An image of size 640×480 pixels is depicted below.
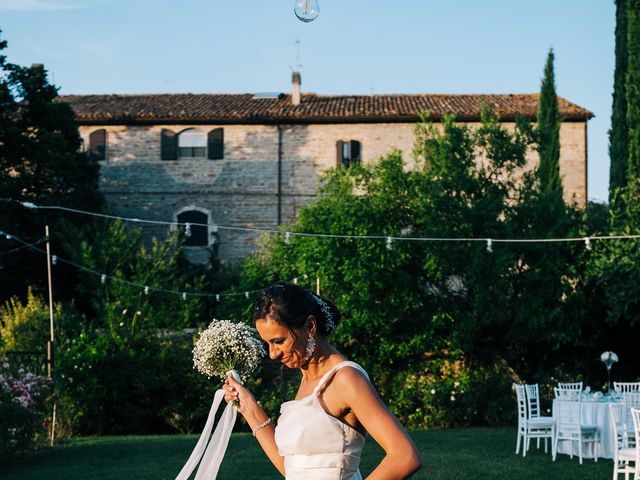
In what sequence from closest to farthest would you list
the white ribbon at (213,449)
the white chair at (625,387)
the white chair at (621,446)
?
1. the white ribbon at (213,449)
2. the white chair at (621,446)
3. the white chair at (625,387)

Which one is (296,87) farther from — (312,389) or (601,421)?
(312,389)

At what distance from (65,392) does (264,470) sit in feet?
28.4

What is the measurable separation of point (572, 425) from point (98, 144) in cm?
2140

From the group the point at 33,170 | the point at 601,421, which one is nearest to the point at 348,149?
the point at 33,170

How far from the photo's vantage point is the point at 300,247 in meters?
22.0

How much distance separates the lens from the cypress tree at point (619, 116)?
789 inches

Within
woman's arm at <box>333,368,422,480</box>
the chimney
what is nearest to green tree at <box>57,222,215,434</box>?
the chimney

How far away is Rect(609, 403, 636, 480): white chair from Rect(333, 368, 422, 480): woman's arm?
8255mm

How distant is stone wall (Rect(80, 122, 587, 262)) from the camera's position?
3011 centimetres

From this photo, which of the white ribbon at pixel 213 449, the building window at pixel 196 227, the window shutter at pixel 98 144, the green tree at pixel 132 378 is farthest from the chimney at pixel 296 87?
the white ribbon at pixel 213 449

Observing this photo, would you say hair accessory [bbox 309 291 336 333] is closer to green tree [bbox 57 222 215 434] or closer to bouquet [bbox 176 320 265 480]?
bouquet [bbox 176 320 265 480]

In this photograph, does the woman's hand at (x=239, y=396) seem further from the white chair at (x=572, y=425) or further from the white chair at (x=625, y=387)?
the white chair at (x=625, y=387)

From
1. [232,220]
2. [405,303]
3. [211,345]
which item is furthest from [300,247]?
[211,345]

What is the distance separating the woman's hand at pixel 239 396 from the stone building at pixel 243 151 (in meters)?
26.4
